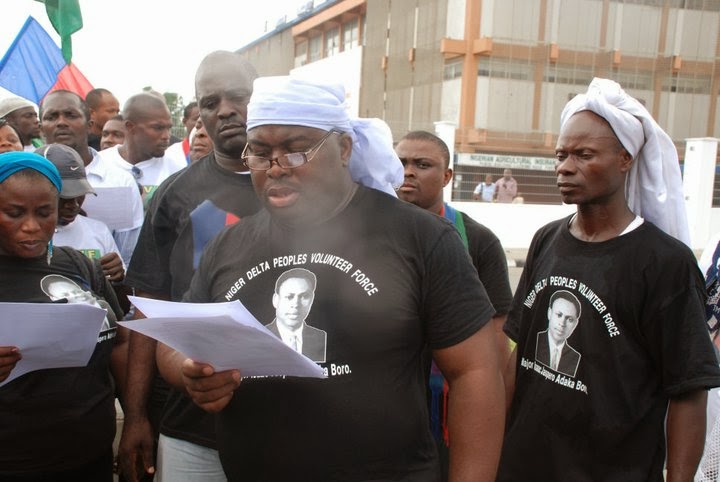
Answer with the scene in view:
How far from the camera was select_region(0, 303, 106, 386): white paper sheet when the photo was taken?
2092mm

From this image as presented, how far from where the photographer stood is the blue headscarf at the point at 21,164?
8.35ft

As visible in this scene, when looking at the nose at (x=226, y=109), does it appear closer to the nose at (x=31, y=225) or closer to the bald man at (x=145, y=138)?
the nose at (x=31, y=225)

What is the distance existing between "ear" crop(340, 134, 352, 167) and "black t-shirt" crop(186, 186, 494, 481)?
19 cm

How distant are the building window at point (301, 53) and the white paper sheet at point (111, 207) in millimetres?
40696

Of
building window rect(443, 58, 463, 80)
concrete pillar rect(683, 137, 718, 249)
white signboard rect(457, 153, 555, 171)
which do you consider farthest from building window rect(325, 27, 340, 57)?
concrete pillar rect(683, 137, 718, 249)

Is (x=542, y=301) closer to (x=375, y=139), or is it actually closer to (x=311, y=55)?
(x=375, y=139)

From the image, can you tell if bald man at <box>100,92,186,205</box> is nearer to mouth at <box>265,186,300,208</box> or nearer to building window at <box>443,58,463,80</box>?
mouth at <box>265,186,300,208</box>

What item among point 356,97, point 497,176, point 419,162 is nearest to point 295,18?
point 356,97

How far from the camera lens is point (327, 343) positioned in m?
1.87

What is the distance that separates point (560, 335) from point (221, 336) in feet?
4.64

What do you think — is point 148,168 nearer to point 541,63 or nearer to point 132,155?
point 132,155

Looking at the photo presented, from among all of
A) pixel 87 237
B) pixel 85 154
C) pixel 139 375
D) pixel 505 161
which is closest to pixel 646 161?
pixel 139 375

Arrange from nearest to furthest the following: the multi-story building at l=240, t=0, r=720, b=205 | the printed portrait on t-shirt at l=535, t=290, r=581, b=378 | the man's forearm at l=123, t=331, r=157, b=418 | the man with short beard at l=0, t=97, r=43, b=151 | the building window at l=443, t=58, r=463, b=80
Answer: the printed portrait on t-shirt at l=535, t=290, r=581, b=378 → the man's forearm at l=123, t=331, r=157, b=418 → the man with short beard at l=0, t=97, r=43, b=151 → the multi-story building at l=240, t=0, r=720, b=205 → the building window at l=443, t=58, r=463, b=80

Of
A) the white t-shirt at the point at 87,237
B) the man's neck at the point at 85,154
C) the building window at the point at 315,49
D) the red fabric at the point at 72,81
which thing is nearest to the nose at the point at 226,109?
the white t-shirt at the point at 87,237
